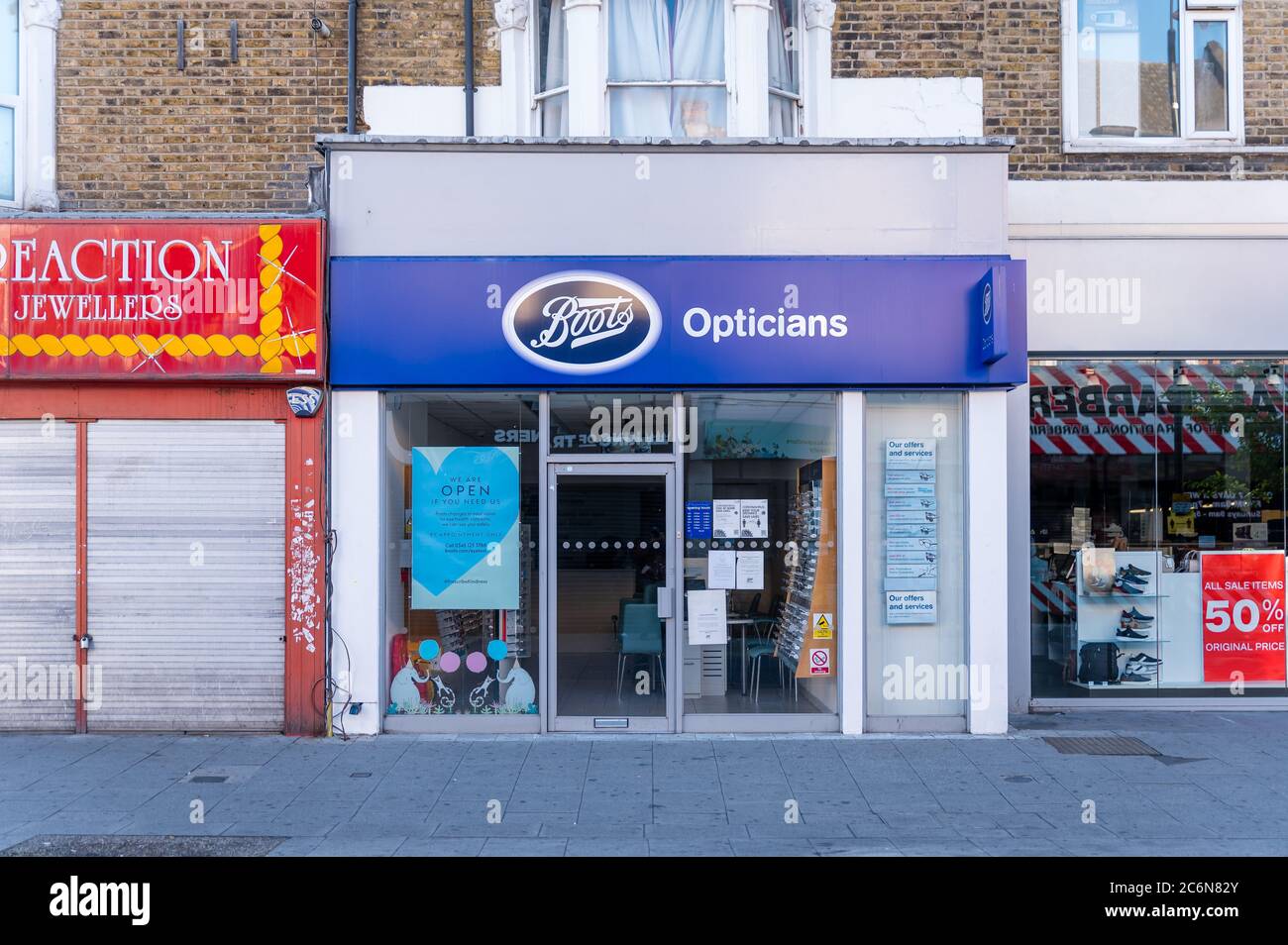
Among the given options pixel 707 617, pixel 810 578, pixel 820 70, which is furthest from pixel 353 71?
pixel 810 578

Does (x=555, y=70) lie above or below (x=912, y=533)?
above

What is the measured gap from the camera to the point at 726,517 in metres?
9.48

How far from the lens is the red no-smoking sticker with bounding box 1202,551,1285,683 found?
1040 cm

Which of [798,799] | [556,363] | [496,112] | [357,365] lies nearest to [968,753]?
[798,799]

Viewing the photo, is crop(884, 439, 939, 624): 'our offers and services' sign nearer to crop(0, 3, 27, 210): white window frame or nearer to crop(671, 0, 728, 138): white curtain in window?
crop(671, 0, 728, 138): white curtain in window

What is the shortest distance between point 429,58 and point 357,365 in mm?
3033

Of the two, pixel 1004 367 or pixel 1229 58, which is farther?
pixel 1229 58

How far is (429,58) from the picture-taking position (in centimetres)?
1006

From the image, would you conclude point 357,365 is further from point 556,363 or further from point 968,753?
point 968,753

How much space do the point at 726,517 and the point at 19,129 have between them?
23.7 feet

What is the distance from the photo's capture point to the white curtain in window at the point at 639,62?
32.9 feet

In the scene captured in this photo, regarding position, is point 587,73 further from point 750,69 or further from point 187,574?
point 187,574

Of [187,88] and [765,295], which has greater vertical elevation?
[187,88]

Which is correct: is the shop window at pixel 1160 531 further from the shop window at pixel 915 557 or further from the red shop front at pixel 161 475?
the red shop front at pixel 161 475
